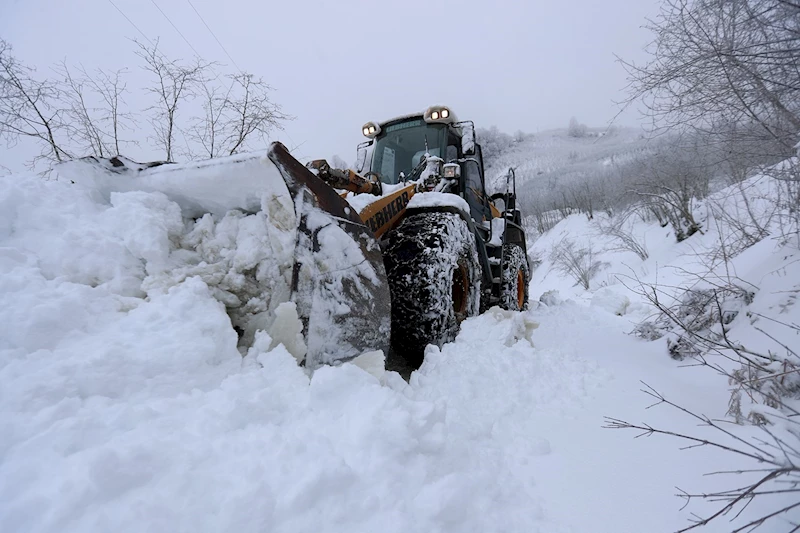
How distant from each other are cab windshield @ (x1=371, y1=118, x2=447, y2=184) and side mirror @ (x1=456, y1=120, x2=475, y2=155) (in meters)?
0.22

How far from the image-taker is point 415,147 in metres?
4.74

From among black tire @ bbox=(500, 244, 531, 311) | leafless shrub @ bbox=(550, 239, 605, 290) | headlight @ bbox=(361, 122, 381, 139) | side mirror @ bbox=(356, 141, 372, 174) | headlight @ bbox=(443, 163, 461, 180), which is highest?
headlight @ bbox=(361, 122, 381, 139)

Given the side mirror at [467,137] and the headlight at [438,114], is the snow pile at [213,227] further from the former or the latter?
the side mirror at [467,137]

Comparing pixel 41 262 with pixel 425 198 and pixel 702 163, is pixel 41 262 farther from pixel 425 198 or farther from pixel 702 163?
pixel 702 163

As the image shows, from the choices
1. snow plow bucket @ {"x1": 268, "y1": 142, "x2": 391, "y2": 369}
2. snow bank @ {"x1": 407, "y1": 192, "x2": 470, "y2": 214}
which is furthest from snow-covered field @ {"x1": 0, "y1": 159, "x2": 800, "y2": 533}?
snow bank @ {"x1": 407, "y1": 192, "x2": 470, "y2": 214}

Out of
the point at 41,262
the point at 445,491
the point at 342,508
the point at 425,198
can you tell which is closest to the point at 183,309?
the point at 41,262

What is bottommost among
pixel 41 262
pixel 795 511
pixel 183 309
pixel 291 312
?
pixel 795 511

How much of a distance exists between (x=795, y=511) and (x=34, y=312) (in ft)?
8.52

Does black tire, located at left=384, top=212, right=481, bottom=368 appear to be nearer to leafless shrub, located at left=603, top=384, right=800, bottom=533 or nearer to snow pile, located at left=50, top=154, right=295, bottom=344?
snow pile, located at left=50, top=154, right=295, bottom=344

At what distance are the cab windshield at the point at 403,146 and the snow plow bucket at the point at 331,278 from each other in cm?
256

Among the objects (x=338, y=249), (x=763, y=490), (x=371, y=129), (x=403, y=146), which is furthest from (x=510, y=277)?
(x=763, y=490)

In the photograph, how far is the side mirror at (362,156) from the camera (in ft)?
16.3

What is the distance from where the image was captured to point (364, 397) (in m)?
1.59

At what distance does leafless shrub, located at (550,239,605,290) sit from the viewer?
49.6ft
